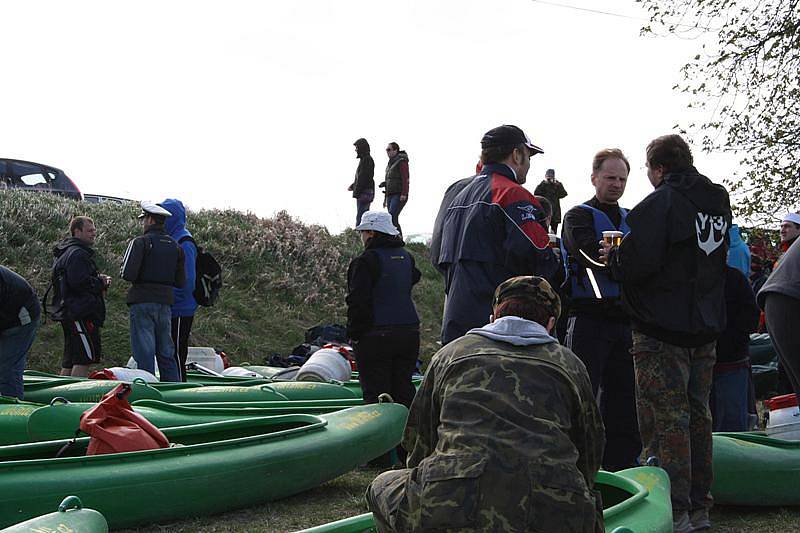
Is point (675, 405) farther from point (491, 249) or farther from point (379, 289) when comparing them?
point (379, 289)

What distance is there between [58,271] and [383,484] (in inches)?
262

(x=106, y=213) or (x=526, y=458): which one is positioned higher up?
(x=106, y=213)

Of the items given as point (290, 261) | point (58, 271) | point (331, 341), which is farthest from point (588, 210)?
point (290, 261)

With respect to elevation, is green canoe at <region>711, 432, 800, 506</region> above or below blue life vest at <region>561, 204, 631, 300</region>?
below

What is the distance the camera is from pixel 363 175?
1473cm

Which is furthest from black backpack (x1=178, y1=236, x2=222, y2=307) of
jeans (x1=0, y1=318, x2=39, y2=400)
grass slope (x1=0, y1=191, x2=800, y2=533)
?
grass slope (x1=0, y1=191, x2=800, y2=533)

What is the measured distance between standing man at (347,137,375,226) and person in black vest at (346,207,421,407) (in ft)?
27.4

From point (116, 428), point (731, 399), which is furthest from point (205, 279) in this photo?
point (731, 399)

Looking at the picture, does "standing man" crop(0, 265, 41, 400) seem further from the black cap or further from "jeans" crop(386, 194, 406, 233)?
"jeans" crop(386, 194, 406, 233)

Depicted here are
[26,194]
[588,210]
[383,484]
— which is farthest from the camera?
[26,194]

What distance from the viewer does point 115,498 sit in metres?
4.63

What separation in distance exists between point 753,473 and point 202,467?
292 cm

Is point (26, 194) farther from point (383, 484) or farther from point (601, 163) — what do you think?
point (383, 484)

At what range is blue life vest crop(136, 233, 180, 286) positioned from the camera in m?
8.17
